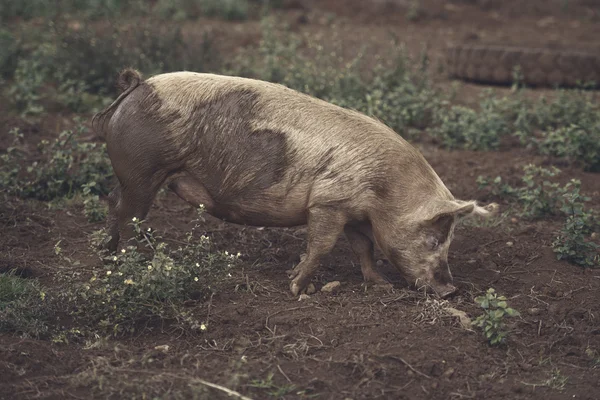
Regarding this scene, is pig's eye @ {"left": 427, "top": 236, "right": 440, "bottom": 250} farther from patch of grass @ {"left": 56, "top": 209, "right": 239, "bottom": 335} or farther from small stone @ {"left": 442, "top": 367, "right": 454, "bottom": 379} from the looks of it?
patch of grass @ {"left": 56, "top": 209, "right": 239, "bottom": 335}

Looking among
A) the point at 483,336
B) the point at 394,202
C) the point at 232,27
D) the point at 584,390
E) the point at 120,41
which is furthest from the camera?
the point at 232,27

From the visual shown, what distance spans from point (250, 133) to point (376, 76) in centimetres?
427

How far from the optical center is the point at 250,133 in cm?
574

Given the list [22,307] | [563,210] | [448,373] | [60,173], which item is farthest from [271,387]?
[60,173]

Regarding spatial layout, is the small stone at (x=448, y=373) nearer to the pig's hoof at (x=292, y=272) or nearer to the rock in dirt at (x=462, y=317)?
the rock in dirt at (x=462, y=317)

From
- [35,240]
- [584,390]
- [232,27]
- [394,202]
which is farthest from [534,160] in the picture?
[232,27]

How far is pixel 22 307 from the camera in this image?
5.27m

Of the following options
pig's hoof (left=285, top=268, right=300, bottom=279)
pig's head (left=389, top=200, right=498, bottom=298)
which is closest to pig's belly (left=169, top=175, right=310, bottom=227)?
pig's hoof (left=285, top=268, right=300, bottom=279)

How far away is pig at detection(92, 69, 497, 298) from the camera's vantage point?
18.3 feet

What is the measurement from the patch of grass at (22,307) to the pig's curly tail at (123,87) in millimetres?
1142

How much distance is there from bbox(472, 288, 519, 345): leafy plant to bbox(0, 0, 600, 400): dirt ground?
0.22 feet

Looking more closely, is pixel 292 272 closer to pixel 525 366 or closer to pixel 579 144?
pixel 525 366

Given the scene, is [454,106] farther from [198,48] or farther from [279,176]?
[279,176]

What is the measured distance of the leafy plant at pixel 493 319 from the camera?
5.12 metres
